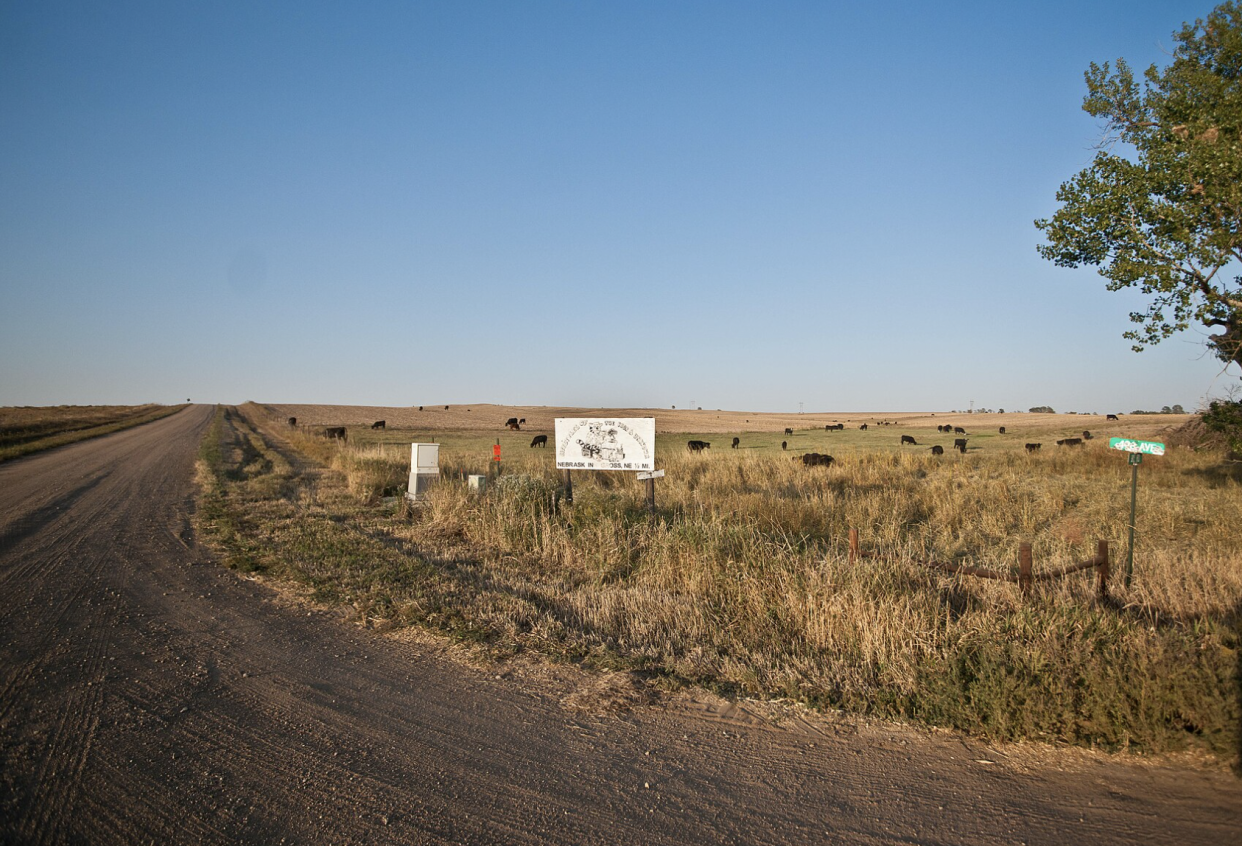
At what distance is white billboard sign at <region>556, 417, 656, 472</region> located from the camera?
11234mm

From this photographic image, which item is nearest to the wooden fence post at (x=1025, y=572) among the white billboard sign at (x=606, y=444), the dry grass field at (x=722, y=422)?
the white billboard sign at (x=606, y=444)

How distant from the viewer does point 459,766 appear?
12.7 feet

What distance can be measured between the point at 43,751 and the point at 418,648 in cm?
252

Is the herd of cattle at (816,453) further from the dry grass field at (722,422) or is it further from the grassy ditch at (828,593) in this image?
the grassy ditch at (828,593)

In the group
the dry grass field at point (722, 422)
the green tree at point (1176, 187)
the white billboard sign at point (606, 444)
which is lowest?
the dry grass field at point (722, 422)

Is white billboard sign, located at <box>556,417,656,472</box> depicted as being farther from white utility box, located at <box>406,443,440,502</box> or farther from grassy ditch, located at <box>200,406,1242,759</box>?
white utility box, located at <box>406,443,440,502</box>

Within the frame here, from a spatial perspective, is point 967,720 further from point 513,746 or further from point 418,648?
point 418,648

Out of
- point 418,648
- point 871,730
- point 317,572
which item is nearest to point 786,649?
point 871,730

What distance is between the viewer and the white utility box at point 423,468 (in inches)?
569

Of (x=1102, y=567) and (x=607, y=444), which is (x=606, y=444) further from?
(x=1102, y=567)

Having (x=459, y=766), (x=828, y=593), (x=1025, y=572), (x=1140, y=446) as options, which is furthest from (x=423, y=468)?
(x=1140, y=446)

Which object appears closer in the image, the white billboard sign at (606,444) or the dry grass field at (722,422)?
the white billboard sign at (606,444)

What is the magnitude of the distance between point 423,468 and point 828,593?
414 inches

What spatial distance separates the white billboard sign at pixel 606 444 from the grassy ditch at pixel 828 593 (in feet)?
2.59
